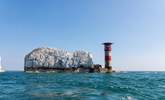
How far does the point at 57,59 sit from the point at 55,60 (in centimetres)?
133

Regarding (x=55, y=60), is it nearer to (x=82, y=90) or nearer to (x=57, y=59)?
(x=57, y=59)

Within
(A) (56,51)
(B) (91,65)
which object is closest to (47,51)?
(A) (56,51)

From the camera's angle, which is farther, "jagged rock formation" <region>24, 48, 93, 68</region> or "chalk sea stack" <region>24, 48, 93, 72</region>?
"jagged rock formation" <region>24, 48, 93, 68</region>

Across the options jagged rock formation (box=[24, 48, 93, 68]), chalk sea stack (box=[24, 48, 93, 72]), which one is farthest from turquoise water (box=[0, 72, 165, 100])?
jagged rock formation (box=[24, 48, 93, 68])

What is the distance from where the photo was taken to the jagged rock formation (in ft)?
482

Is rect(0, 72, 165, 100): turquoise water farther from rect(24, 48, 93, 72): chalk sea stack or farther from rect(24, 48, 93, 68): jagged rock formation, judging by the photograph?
rect(24, 48, 93, 68): jagged rock formation

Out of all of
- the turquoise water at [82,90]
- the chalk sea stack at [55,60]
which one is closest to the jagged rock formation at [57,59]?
the chalk sea stack at [55,60]

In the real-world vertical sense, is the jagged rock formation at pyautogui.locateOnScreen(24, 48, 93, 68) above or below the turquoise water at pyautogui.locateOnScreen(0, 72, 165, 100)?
above

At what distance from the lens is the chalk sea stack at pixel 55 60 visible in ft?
472

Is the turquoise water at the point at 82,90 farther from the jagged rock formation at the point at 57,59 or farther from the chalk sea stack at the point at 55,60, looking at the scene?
the jagged rock formation at the point at 57,59

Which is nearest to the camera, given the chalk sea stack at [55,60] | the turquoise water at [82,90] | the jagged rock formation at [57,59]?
the turquoise water at [82,90]

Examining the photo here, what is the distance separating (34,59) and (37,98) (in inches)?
5008

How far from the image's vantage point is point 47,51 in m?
155

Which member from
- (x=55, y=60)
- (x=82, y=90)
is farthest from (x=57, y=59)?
(x=82, y=90)
